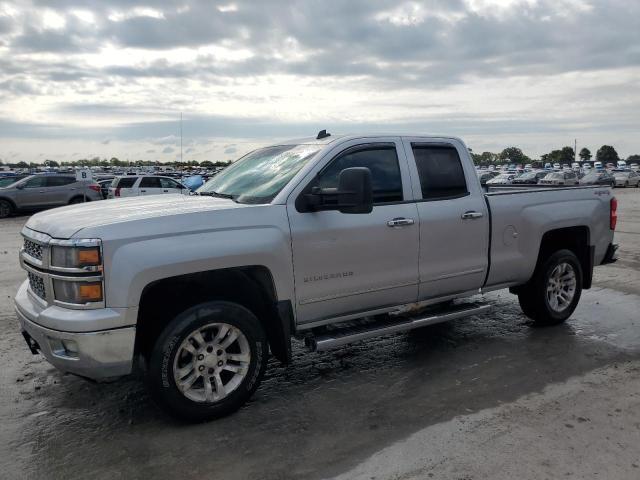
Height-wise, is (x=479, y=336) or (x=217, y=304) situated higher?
(x=217, y=304)

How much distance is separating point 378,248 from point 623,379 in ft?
7.70

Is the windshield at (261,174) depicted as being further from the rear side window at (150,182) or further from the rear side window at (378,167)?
the rear side window at (150,182)

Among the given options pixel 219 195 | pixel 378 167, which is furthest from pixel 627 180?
pixel 219 195

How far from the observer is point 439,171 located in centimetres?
512

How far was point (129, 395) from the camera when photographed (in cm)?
442

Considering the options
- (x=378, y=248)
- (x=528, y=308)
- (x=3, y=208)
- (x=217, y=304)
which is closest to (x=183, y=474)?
(x=217, y=304)

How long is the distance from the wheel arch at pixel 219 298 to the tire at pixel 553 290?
3.11 m

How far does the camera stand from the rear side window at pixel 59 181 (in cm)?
2211

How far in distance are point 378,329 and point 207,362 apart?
1.42m

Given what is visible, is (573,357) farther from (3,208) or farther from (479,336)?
(3,208)

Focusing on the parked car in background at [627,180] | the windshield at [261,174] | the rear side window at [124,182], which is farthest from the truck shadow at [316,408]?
the parked car in background at [627,180]

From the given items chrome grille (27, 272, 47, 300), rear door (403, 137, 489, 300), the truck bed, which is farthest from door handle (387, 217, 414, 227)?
chrome grille (27, 272, 47, 300)

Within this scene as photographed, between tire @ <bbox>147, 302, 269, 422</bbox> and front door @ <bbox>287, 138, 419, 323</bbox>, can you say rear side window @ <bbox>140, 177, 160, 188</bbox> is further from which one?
tire @ <bbox>147, 302, 269, 422</bbox>

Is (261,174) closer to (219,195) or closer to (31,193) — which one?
(219,195)
